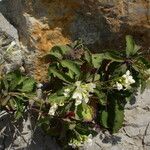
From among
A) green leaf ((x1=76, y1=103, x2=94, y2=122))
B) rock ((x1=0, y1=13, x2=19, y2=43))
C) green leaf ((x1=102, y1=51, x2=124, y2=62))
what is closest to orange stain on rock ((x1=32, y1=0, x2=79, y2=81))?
rock ((x1=0, y1=13, x2=19, y2=43))

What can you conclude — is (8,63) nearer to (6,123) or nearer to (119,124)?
(6,123)

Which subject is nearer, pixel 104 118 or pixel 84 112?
pixel 84 112

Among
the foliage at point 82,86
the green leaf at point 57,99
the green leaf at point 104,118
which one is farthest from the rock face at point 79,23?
the green leaf at point 104,118

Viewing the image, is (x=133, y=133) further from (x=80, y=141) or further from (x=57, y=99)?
(x=57, y=99)

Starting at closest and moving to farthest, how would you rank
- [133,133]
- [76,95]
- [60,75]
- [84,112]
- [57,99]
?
1. [76,95]
2. [57,99]
3. [60,75]
4. [84,112]
5. [133,133]

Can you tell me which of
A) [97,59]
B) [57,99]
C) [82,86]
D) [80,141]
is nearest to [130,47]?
[97,59]

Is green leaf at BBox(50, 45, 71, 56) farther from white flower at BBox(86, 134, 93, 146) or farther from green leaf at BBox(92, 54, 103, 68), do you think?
white flower at BBox(86, 134, 93, 146)

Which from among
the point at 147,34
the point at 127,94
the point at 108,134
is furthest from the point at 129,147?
the point at 147,34
